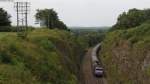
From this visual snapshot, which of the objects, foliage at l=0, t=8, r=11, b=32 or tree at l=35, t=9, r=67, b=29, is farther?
tree at l=35, t=9, r=67, b=29

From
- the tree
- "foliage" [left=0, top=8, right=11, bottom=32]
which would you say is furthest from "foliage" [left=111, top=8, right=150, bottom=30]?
"foliage" [left=0, top=8, right=11, bottom=32]

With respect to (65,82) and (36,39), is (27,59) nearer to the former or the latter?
(65,82)

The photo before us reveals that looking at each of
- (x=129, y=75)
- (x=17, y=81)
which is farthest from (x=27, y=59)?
(x=17, y=81)

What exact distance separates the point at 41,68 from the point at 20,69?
16.6ft

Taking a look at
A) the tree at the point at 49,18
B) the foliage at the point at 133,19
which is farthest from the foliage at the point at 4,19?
the foliage at the point at 133,19

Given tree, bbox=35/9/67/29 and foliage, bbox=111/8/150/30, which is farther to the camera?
tree, bbox=35/9/67/29

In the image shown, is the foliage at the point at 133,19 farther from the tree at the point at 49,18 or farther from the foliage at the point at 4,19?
the foliage at the point at 4,19

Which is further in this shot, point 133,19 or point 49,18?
point 49,18

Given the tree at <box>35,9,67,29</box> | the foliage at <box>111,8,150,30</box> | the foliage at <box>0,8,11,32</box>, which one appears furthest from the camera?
the tree at <box>35,9,67,29</box>

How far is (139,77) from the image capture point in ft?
79.6

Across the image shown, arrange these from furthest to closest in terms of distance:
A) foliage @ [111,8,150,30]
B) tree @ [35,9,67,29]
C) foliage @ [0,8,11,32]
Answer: tree @ [35,9,67,29] < foliage @ [111,8,150,30] < foliage @ [0,8,11,32]

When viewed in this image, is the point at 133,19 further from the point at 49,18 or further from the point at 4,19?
the point at 4,19

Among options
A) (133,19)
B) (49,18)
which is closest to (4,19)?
(49,18)

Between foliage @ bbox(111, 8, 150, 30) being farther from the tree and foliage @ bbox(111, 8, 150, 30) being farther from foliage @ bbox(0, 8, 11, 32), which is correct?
foliage @ bbox(0, 8, 11, 32)
